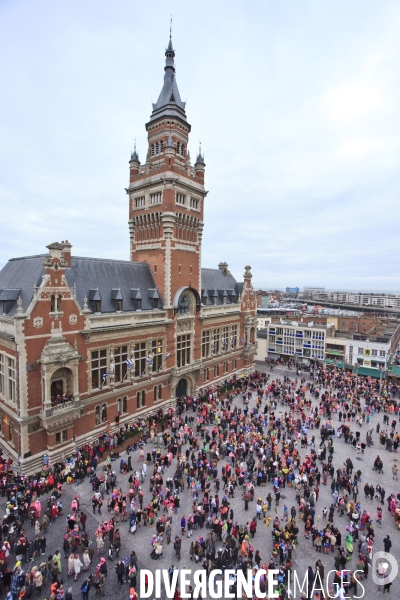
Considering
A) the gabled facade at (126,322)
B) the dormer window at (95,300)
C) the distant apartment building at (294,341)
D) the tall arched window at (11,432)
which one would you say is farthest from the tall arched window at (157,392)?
the distant apartment building at (294,341)

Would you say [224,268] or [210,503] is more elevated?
[224,268]

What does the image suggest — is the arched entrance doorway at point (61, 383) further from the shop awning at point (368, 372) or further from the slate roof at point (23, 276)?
the shop awning at point (368, 372)

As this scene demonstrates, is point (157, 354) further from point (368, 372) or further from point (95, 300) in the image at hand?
point (368, 372)

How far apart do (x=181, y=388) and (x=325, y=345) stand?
37.8m

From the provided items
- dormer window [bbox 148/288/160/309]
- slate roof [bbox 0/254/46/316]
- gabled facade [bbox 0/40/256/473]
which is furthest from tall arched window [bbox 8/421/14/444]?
dormer window [bbox 148/288/160/309]

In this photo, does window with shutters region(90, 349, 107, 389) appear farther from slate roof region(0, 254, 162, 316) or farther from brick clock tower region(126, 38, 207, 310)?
brick clock tower region(126, 38, 207, 310)

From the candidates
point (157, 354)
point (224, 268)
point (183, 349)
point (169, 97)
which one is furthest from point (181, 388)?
point (169, 97)

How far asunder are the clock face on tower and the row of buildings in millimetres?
34996

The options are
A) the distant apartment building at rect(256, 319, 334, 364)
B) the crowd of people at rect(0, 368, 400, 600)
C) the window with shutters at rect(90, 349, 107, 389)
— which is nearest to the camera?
the crowd of people at rect(0, 368, 400, 600)

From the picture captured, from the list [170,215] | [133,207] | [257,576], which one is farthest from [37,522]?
[133,207]

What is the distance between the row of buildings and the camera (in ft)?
206

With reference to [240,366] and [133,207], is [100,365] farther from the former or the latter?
[240,366]

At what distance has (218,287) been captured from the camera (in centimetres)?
5772

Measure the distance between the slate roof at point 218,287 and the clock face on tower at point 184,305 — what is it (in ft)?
19.6
